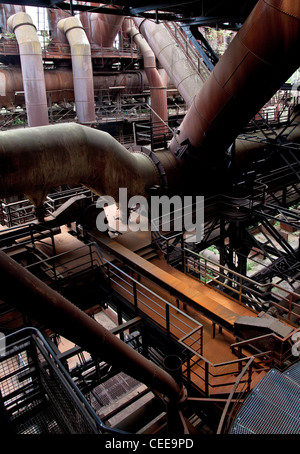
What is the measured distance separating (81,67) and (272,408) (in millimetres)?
18106

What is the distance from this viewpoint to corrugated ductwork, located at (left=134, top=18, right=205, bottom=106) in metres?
12.9

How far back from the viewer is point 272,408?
15.1 ft

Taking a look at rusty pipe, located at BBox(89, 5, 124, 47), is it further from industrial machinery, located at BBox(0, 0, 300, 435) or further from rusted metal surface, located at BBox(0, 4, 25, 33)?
industrial machinery, located at BBox(0, 0, 300, 435)

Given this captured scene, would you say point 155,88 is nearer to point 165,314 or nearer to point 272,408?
point 165,314

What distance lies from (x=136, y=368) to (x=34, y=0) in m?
9.54

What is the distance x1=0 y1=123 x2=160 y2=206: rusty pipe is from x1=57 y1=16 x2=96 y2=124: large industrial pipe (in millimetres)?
10455

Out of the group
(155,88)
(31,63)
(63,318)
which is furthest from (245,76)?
(155,88)

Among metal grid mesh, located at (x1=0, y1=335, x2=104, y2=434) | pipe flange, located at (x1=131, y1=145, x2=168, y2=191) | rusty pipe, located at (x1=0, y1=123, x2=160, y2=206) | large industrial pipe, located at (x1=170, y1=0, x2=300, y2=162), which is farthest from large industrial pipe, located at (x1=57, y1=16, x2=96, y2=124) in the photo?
metal grid mesh, located at (x1=0, y1=335, x2=104, y2=434)

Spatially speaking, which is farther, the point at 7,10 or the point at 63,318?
the point at 7,10

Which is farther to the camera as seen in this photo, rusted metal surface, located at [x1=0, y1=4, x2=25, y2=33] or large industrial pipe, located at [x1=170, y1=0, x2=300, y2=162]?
rusted metal surface, located at [x1=0, y1=4, x2=25, y2=33]

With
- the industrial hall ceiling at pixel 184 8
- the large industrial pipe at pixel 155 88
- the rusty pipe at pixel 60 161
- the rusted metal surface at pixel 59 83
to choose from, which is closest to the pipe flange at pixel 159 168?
the rusty pipe at pixel 60 161

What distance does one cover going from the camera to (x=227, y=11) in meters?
11.2
